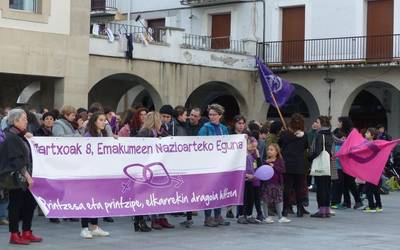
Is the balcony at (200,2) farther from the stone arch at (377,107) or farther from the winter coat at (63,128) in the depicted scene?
the winter coat at (63,128)

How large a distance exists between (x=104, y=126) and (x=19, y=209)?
1778 mm

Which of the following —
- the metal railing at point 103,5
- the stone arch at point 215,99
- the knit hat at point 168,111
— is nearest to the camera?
the knit hat at point 168,111

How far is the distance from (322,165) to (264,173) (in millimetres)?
1949

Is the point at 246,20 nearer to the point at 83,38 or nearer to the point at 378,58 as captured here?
the point at 378,58

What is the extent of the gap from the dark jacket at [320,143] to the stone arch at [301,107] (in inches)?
687

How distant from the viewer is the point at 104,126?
11.5 metres

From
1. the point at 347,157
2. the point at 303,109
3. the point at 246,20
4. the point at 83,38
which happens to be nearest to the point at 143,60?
the point at 83,38

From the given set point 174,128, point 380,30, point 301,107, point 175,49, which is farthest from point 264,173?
point 301,107

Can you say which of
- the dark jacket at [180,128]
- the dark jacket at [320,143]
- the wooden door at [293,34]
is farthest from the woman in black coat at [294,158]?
the wooden door at [293,34]

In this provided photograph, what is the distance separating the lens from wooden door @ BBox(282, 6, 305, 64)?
3053 cm

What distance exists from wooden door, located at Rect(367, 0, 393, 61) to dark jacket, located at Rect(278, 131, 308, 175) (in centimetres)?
1484

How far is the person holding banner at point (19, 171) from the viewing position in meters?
10.3

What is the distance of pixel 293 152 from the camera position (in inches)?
562

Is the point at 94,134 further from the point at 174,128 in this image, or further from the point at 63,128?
the point at 174,128
